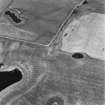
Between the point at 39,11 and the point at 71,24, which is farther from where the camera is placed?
the point at 39,11

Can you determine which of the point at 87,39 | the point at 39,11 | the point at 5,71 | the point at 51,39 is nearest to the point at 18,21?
the point at 39,11

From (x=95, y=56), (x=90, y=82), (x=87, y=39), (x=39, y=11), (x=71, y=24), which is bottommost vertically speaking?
(x=90, y=82)

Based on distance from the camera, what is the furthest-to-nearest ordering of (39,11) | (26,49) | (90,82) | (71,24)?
(39,11)
(71,24)
(26,49)
(90,82)

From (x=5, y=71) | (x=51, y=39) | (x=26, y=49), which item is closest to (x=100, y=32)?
(x=51, y=39)

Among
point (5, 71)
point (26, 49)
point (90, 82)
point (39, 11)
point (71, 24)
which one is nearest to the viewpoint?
point (90, 82)

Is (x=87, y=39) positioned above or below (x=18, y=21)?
below

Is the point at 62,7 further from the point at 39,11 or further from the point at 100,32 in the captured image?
the point at 100,32

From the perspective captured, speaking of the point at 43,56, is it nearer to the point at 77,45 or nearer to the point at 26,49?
the point at 26,49
